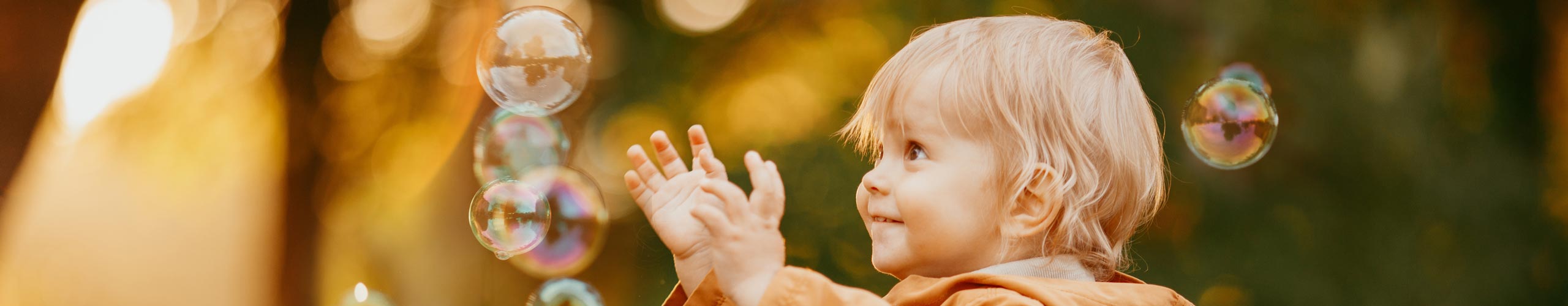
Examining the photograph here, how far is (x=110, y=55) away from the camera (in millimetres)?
3754

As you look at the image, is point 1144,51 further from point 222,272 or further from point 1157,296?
point 222,272

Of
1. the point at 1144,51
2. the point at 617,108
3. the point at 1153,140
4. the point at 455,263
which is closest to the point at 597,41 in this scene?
the point at 617,108

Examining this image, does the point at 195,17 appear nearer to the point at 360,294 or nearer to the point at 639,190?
the point at 360,294

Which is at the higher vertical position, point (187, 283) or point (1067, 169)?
point (1067, 169)

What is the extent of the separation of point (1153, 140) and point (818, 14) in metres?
2.99

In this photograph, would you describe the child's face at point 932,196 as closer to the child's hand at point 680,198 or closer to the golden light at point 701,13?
the child's hand at point 680,198

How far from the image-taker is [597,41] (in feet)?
14.9

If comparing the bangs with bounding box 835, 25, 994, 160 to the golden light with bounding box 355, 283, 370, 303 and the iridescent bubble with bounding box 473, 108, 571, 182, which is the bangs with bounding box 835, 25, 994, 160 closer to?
the iridescent bubble with bounding box 473, 108, 571, 182

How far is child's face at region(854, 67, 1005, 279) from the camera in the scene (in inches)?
62.9

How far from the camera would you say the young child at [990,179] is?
1.60 metres

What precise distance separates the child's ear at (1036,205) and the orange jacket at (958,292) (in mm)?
74

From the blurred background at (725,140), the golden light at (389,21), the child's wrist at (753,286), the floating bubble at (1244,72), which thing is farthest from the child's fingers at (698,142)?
the golden light at (389,21)

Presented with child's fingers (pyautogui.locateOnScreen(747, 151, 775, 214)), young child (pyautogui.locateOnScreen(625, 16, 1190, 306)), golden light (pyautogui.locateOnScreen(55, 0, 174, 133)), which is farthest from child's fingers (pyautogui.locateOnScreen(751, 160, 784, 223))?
golden light (pyautogui.locateOnScreen(55, 0, 174, 133))

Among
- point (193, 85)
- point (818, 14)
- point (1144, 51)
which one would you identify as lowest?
point (193, 85)
